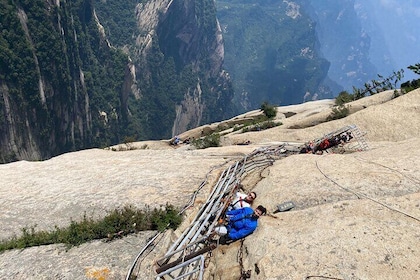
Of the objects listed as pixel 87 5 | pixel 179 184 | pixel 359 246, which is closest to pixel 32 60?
pixel 87 5

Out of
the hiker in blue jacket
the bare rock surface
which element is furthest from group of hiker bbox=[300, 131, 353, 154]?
the hiker in blue jacket

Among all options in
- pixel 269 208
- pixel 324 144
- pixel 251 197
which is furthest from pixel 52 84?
pixel 269 208

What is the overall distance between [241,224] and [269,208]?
156 centimetres

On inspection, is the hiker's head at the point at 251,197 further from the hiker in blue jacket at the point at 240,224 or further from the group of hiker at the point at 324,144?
the group of hiker at the point at 324,144

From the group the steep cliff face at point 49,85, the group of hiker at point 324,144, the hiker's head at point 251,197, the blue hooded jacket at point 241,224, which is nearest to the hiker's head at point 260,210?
the blue hooded jacket at point 241,224

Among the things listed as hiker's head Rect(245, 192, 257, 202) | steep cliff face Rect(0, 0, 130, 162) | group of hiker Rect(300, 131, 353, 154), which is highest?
steep cliff face Rect(0, 0, 130, 162)

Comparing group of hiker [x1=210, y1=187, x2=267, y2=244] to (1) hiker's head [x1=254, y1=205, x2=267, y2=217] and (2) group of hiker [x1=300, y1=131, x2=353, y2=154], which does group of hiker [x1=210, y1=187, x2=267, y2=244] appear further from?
(2) group of hiker [x1=300, y1=131, x2=353, y2=154]

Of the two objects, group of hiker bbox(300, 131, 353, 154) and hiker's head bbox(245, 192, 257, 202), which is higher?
group of hiker bbox(300, 131, 353, 154)

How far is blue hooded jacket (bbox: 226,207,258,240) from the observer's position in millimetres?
10523

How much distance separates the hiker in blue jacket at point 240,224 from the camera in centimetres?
1054

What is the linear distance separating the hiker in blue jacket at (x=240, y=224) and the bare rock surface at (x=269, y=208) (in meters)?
0.26

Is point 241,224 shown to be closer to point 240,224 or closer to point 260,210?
point 240,224

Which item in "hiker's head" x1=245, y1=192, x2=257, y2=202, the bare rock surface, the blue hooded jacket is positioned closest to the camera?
the bare rock surface

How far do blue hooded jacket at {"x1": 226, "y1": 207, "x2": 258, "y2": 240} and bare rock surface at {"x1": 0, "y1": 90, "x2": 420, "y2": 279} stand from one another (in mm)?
260
